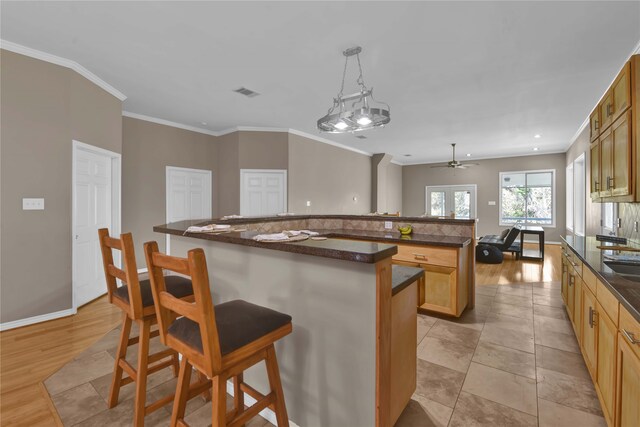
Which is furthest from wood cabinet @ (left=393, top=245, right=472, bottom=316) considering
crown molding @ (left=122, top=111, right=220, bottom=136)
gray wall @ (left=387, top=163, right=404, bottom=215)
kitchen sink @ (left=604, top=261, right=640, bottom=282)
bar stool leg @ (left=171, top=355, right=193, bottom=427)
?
gray wall @ (left=387, top=163, right=404, bottom=215)

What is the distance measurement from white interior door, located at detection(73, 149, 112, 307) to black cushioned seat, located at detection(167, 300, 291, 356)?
3071 millimetres

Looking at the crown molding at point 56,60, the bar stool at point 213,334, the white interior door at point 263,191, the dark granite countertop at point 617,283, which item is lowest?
the bar stool at point 213,334

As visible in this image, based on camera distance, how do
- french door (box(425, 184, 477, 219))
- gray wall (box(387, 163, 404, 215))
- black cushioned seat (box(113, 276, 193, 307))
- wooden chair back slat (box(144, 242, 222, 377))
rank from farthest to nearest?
1. gray wall (box(387, 163, 404, 215))
2. french door (box(425, 184, 477, 219))
3. black cushioned seat (box(113, 276, 193, 307))
4. wooden chair back slat (box(144, 242, 222, 377))

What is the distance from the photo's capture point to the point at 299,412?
5.13 feet

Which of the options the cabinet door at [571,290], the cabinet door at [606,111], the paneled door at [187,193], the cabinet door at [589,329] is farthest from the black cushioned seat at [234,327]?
the paneled door at [187,193]

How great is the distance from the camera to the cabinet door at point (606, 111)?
2.53 metres

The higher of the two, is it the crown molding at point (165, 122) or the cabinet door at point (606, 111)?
the crown molding at point (165, 122)

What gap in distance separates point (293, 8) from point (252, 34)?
0.56m

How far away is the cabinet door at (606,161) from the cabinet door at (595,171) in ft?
0.42

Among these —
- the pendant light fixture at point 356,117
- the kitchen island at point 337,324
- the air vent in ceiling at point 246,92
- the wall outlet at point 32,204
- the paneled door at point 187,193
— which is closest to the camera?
the kitchen island at point 337,324

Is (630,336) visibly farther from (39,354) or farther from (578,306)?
(39,354)

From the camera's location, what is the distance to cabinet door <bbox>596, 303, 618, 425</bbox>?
1.39m

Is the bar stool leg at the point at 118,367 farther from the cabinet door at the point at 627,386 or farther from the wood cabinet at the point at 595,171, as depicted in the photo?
the wood cabinet at the point at 595,171

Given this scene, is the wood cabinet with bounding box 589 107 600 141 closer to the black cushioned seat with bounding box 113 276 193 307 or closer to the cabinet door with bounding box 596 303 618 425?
the cabinet door with bounding box 596 303 618 425
